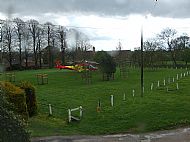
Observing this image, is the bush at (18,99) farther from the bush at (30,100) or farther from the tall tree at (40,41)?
the tall tree at (40,41)

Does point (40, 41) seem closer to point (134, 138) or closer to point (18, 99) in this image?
point (18, 99)

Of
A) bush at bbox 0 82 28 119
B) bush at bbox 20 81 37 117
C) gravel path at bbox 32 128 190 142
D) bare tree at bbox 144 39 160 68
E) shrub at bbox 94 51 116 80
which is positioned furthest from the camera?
bare tree at bbox 144 39 160 68

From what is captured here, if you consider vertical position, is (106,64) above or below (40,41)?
below

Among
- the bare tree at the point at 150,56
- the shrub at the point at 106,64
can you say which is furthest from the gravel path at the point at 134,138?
the bare tree at the point at 150,56

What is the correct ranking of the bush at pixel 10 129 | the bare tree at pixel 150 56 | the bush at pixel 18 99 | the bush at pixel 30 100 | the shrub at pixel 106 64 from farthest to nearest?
the bare tree at pixel 150 56, the shrub at pixel 106 64, the bush at pixel 30 100, the bush at pixel 18 99, the bush at pixel 10 129

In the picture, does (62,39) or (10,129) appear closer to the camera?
(10,129)

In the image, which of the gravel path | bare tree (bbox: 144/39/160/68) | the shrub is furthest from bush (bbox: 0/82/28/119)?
bare tree (bbox: 144/39/160/68)

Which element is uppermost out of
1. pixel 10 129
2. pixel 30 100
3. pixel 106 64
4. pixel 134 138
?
pixel 106 64

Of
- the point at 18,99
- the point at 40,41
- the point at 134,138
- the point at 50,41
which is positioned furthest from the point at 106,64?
the point at 40,41

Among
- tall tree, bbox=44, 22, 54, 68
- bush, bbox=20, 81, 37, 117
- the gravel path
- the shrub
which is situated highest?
tall tree, bbox=44, 22, 54, 68

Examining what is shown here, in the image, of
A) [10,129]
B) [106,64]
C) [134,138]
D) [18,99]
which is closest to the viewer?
[10,129]

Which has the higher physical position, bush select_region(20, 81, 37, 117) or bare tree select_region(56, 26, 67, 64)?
bare tree select_region(56, 26, 67, 64)

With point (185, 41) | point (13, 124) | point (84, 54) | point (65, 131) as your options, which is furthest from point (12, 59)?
point (13, 124)

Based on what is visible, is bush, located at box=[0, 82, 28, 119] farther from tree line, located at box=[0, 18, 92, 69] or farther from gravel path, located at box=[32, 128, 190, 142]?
tree line, located at box=[0, 18, 92, 69]
